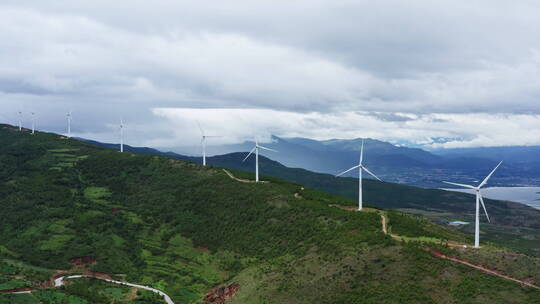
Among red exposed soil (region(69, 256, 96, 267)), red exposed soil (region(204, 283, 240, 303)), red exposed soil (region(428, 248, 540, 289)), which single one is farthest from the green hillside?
red exposed soil (region(204, 283, 240, 303))

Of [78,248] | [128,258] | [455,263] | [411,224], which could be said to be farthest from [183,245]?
[455,263]

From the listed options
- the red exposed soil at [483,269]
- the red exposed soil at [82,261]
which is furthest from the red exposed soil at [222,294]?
the red exposed soil at [483,269]

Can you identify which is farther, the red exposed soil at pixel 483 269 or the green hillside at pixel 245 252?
the green hillside at pixel 245 252

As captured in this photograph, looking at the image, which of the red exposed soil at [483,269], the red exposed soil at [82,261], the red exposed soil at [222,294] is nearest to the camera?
the red exposed soil at [483,269]

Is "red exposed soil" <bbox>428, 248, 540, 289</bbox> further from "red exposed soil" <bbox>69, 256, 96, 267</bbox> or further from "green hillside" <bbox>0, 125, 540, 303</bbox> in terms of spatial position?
"red exposed soil" <bbox>69, 256, 96, 267</bbox>

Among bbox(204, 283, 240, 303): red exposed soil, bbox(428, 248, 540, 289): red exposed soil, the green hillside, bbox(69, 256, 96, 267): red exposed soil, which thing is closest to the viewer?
bbox(428, 248, 540, 289): red exposed soil

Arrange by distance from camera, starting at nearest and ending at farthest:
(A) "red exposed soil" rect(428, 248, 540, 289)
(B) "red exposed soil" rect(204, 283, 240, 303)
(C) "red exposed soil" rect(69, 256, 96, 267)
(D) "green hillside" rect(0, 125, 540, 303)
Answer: (A) "red exposed soil" rect(428, 248, 540, 289)
(D) "green hillside" rect(0, 125, 540, 303)
(B) "red exposed soil" rect(204, 283, 240, 303)
(C) "red exposed soil" rect(69, 256, 96, 267)

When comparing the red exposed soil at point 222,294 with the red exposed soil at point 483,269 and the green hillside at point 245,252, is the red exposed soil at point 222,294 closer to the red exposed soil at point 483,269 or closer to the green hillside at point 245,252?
the green hillside at point 245,252
